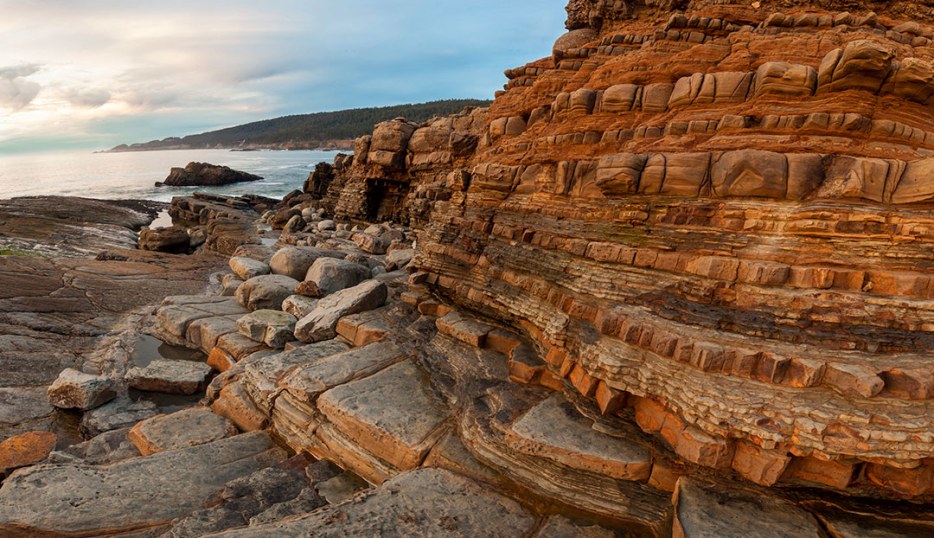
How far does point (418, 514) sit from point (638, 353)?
2.48 metres

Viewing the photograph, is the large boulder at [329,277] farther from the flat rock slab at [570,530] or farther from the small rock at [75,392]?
the flat rock slab at [570,530]

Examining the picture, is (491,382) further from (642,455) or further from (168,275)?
(168,275)

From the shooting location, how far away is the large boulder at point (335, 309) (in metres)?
7.86

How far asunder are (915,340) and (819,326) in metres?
0.62

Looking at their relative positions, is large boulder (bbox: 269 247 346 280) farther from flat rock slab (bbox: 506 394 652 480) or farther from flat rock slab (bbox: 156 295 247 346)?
flat rock slab (bbox: 506 394 652 480)

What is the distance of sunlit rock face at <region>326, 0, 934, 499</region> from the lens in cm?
350

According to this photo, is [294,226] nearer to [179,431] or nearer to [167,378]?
[167,378]

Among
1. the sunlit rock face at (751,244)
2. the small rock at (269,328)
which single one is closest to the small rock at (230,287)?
the small rock at (269,328)

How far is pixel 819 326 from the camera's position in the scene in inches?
147

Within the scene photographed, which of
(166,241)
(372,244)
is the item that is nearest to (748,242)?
(372,244)

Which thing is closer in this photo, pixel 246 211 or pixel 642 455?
pixel 642 455

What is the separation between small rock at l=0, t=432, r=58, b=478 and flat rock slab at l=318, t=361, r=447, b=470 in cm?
369

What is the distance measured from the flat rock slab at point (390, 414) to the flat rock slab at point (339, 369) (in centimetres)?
18

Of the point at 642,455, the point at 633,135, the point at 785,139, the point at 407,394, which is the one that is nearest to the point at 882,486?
the point at 642,455
